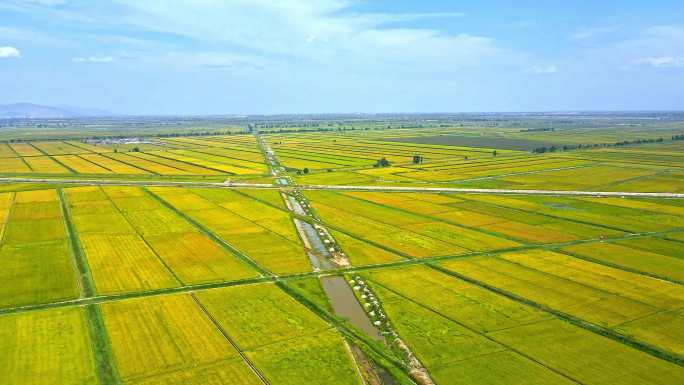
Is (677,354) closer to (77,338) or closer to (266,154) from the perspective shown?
(77,338)

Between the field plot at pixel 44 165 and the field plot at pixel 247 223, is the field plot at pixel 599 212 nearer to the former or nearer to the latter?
the field plot at pixel 247 223

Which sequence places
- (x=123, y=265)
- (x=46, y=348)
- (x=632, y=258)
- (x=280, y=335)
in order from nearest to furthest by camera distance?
(x=46, y=348) < (x=280, y=335) < (x=123, y=265) < (x=632, y=258)

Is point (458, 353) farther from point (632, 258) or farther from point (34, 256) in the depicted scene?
point (34, 256)

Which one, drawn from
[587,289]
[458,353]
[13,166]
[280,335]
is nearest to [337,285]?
[280,335]

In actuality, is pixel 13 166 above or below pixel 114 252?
above

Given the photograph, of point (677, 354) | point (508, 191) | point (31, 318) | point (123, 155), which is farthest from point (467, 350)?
point (123, 155)

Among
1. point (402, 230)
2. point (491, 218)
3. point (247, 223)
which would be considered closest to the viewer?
point (402, 230)

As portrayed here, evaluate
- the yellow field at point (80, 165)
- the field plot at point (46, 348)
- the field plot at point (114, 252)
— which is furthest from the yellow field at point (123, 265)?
the yellow field at point (80, 165)
